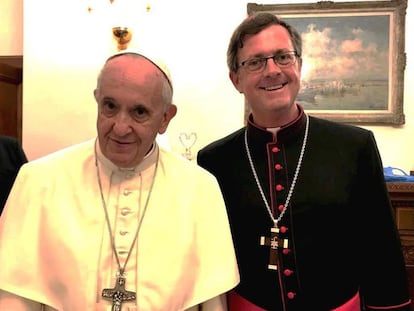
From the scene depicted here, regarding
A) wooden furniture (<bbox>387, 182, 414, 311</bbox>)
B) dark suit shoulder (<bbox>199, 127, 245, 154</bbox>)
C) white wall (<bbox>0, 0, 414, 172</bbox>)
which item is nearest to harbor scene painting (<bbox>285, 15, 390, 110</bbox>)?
white wall (<bbox>0, 0, 414, 172</bbox>)

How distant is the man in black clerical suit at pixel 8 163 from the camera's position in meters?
2.01

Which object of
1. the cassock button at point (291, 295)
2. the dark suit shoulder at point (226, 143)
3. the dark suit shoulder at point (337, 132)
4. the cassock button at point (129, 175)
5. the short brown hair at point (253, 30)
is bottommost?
the cassock button at point (291, 295)

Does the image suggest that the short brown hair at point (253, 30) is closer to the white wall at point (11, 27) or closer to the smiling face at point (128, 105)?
the smiling face at point (128, 105)

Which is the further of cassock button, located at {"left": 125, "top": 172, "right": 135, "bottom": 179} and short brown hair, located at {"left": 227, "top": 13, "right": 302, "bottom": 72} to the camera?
short brown hair, located at {"left": 227, "top": 13, "right": 302, "bottom": 72}

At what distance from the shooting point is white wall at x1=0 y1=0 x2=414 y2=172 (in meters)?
3.59

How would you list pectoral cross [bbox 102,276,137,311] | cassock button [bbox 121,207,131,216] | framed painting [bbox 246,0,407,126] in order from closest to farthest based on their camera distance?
pectoral cross [bbox 102,276,137,311] → cassock button [bbox 121,207,131,216] → framed painting [bbox 246,0,407,126]

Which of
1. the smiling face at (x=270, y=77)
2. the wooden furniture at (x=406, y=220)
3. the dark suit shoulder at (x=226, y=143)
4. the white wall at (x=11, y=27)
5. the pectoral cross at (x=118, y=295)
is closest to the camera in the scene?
the pectoral cross at (x=118, y=295)

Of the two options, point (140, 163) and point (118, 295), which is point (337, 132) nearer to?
point (140, 163)

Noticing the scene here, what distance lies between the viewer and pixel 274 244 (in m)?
1.73

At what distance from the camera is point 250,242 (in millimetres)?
1780

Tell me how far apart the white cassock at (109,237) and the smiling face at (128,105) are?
0.13m

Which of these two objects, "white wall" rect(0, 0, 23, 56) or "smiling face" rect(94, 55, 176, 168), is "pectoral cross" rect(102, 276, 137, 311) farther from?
"white wall" rect(0, 0, 23, 56)

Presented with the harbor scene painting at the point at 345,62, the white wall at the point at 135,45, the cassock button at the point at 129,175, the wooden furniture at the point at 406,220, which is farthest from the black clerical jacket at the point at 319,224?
the white wall at the point at 135,45

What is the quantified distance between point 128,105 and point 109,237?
1.30 ft
